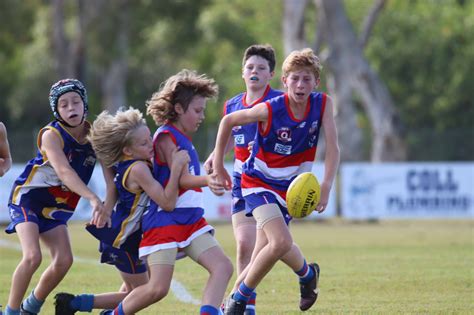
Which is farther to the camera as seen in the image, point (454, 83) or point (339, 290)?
point (454, 83)

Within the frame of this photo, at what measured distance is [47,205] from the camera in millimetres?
7660

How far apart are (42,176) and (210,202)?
602 inches

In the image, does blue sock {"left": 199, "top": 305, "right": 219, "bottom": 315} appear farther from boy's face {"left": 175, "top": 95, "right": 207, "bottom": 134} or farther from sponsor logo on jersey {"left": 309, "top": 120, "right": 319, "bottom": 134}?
sponsor logo on jersey {"left": 309, "top": 120, "right": 319, "bottom": 134}

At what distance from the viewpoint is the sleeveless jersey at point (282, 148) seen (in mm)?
7551

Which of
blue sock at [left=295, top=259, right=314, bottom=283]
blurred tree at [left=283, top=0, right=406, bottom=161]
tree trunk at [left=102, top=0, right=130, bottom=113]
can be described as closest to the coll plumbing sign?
blurred tree at [left=283, top=0, right=406, bottom=161]

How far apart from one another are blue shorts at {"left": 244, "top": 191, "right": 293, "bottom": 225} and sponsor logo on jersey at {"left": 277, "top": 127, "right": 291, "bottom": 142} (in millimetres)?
418

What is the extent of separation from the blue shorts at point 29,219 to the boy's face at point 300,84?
199 cm

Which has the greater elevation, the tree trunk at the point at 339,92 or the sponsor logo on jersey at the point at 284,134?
the tree trunk at the point at 339,92

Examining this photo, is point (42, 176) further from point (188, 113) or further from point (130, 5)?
point (130, 5)

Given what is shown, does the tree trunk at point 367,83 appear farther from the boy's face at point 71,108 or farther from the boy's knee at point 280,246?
the boy's face at point 71,108

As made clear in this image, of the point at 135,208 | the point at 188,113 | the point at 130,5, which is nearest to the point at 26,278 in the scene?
the point at 135,208

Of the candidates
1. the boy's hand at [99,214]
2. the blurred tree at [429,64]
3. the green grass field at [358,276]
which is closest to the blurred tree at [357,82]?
the green grass field at [358,276]

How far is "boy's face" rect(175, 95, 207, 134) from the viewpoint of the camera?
7.00 m

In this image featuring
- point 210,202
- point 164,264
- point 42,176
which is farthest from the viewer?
point 210,202
